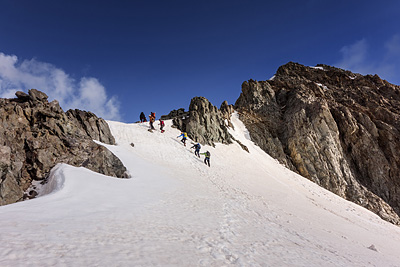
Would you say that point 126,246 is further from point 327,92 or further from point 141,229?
point 327,92

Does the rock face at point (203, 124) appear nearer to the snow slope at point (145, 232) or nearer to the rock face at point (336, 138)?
the rock face at point (336, 138)

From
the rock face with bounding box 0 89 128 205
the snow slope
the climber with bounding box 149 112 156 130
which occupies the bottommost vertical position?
the snow slope

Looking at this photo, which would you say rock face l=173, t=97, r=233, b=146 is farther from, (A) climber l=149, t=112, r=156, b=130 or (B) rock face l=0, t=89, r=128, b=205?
(B) rock face l=0, t=89, r=128, b=205

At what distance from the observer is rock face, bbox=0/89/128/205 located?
967cm

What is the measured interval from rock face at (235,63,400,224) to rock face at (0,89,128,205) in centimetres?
3144

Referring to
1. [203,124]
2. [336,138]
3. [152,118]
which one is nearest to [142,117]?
[152,118]

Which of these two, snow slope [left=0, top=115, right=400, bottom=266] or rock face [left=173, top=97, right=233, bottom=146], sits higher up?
rock face [left=173, top=97, right=233, bottom=146]

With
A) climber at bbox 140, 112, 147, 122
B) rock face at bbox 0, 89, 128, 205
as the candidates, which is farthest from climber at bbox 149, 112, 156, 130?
rock face at bbox 0, 89, 128, 205

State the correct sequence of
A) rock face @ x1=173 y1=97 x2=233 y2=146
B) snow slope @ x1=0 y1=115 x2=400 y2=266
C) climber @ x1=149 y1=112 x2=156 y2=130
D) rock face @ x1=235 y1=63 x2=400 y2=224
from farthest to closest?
rock face @ x1=235 y1=63 x2=400 y2=224 → rock face @ x1=173 y1=97 x2=233 y2=146 → climber @ x1=149 y1=112 x2=156 y2=130 → snow slope @ x1=0 y1=115 x2=400 y2=266

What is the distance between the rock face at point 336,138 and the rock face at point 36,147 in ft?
103

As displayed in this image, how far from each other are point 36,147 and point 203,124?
79.0ft

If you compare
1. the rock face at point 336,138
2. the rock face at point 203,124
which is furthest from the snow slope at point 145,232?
the rock face at point 336,138

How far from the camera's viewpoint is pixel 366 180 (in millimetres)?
37375

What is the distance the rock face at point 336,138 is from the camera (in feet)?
112
